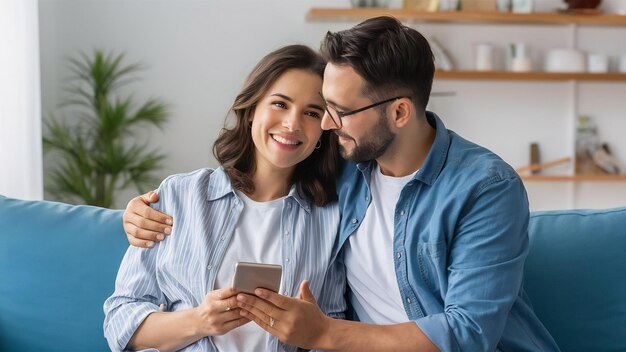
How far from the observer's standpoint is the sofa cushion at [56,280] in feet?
7.38

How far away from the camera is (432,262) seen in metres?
1.94

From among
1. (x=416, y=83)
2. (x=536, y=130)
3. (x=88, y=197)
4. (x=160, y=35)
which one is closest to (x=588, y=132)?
(x=536, y=130)

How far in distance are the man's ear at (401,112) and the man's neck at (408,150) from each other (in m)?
0.02

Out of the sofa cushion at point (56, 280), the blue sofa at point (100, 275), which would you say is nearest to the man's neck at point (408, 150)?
the blue sofa at point (100, 275)

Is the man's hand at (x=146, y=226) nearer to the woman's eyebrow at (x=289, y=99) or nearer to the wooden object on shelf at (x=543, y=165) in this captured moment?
the woman's eyebrow at (x=289, y=99)

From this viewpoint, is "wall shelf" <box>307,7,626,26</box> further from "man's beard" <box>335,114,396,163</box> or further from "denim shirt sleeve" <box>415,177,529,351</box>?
"denim shirt sleeve" <box>415,177,529,351</box>

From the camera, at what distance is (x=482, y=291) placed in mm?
1831

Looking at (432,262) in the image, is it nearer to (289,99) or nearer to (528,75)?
(289,99)

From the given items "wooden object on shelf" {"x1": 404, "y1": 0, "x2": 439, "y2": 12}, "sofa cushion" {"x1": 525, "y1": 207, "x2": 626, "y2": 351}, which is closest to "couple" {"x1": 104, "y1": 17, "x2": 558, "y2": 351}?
"sofa cushion" {"x1": 525, "y1": 207, "x2": 626, "y2": 351}

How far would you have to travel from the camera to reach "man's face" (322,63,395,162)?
2.03 m

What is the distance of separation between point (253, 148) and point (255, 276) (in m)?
0.63

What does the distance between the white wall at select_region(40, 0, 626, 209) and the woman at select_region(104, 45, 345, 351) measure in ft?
10.5

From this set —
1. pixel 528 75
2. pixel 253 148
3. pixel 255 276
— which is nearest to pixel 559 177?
pixel 528 75

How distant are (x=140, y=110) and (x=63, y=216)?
9.29ft
